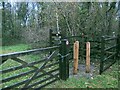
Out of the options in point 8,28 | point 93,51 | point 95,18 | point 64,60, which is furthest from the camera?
point 8,28

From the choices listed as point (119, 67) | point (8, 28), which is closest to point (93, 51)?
point (119, 67)

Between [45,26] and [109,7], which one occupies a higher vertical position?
[109,7]

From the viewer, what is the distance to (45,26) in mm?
9922

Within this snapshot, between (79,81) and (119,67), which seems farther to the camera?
(119,67)

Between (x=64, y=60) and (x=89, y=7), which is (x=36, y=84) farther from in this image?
(x=89, y=7)

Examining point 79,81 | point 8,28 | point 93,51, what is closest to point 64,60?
point 79,81

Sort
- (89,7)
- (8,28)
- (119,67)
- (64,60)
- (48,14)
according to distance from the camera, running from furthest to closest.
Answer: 1. (8,28)
2. (48,14)
3. (89,7)
4. (119,67)
5. (64,60)

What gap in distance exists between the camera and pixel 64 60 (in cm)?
481

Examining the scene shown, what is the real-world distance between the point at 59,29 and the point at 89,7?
5.64 feet

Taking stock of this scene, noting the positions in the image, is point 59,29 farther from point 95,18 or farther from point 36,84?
point 36,84

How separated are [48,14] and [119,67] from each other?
467cm

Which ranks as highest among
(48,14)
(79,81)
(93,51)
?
(48,14)

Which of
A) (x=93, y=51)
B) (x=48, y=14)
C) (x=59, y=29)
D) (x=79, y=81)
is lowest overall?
(x=79, y=81)

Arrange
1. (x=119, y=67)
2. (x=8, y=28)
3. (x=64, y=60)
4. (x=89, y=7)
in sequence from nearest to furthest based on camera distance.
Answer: (x=64, y=60)
(x=119, y=67)
(x=89, y=7)
(x=8, y=28)
